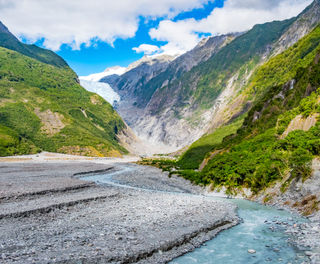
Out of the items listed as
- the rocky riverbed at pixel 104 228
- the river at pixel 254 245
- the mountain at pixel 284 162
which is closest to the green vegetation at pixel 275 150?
the mountain at pixel 284 162

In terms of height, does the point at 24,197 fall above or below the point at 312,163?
below

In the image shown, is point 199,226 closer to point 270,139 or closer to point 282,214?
point 282,214

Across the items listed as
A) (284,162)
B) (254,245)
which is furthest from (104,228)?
(284,162)

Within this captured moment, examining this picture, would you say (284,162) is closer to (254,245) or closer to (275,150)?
(275,150)

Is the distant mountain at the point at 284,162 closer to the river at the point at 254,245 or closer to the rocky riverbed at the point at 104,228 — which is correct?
the river at the point at 254,245

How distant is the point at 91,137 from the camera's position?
174750 mm

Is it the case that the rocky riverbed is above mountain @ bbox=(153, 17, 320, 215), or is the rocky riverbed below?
below

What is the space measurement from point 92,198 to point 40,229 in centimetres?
1124

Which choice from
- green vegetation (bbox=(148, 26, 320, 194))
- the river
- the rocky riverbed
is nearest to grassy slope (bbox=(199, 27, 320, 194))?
green vegetation (bbox=(148, 26, 320, 194))

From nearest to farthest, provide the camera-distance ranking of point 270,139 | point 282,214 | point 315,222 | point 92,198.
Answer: point 315,222 < point 282,214 < point 92,198 < point 270,139

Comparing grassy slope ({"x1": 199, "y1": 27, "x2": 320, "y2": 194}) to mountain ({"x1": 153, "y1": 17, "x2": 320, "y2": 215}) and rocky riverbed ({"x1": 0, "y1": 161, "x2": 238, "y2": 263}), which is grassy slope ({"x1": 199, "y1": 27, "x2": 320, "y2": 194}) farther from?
rocky riverbed ({"x1": 0, "y1": 161, "x2": 238, "y2": 263})

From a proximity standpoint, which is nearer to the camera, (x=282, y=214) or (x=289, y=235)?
(x=289, y=235)

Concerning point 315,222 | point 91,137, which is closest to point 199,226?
point 315,222

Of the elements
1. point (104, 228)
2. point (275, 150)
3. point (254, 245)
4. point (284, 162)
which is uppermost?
point (275, 150)
